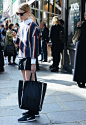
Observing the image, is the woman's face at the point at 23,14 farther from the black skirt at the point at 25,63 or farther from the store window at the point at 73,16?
the store window at the point at 73,16

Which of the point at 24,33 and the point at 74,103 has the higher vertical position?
the point at 24,33

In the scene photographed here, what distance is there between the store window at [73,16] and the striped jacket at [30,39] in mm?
4401

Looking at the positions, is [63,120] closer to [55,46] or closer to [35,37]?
[35,37]

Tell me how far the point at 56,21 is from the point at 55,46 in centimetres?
88

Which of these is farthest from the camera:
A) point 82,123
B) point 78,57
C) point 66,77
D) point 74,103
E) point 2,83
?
point 66,77

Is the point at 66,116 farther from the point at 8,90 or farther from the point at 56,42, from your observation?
the point at 56,42

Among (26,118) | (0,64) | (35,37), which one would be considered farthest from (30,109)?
(0,64)

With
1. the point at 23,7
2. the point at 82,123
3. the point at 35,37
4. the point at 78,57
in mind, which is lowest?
the point at 82,123

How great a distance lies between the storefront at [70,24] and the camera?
8.47m

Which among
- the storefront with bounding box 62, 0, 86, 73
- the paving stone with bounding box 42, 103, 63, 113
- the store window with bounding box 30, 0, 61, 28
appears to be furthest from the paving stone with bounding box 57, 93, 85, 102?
the store window with bounding box 30, 0, 61, 28

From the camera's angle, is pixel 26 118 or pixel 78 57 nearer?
pixel 26 118

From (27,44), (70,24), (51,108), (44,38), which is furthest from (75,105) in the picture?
(44,38)

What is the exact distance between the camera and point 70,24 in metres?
9.18

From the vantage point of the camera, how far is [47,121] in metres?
3.84
